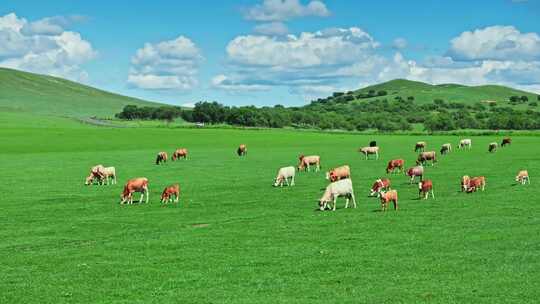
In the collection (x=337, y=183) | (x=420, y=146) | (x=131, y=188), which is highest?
(x=420, y=146)

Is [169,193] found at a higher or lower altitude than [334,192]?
lower

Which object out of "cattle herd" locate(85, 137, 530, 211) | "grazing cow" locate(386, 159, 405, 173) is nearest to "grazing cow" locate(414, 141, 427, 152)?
"cattle herd" locate(85, 137, 530, 211)

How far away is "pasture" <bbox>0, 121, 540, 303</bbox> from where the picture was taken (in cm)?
1647

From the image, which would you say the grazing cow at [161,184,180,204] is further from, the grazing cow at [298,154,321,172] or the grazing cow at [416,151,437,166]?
the grazing cow at [416,151,437,166]

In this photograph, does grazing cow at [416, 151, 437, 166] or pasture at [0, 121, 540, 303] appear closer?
pasture at [0, 121, 540, 303]

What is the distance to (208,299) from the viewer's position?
15.9 meters

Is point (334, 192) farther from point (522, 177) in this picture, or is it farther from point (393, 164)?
point (393, 164)

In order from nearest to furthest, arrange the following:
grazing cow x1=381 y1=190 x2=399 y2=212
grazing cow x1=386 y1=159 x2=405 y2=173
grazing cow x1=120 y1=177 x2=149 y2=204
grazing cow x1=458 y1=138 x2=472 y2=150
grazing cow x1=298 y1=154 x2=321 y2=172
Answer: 1. grazing cow x1=381 y1=190 x2=399 y2=212
2. grazing cow x1=120 y1=177 x2=149 y2=204
3. grazing cow x1=386 y1=159 x2=405 y2=173
4. grazing cow x1=298 y1=154 x2=321 y2=172
5. grazing cow x1=458 y1=138 x2=472 y2=150

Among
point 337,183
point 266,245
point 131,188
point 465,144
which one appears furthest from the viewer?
point 465,144

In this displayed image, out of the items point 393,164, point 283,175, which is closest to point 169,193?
point 283,175

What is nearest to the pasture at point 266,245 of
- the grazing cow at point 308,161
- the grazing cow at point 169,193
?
the grazing cow at point 169,193

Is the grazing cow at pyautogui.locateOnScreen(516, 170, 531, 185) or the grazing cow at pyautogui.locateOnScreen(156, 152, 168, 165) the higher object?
the grazing cow at pyautogui.locateOnScreen(516, 170, 531, 185)

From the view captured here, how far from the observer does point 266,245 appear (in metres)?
22.0

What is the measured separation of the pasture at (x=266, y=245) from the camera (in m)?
16.5
